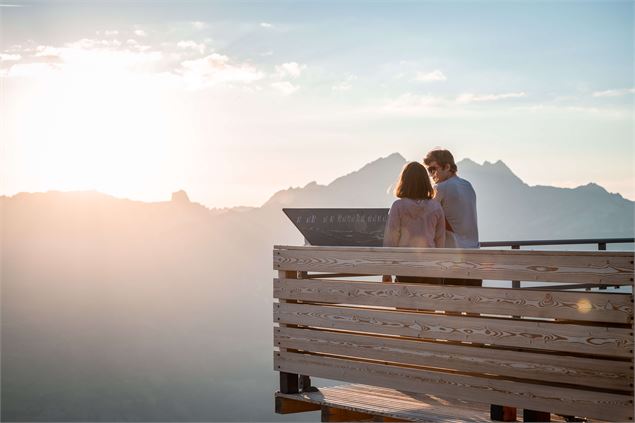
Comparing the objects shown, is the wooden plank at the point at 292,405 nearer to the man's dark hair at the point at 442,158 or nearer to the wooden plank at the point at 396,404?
the wooden plank at the point at 396,404

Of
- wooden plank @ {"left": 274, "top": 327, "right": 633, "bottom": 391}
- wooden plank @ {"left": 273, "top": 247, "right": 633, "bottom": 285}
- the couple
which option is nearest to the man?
the couple

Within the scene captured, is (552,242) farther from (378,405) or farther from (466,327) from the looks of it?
(466,327)

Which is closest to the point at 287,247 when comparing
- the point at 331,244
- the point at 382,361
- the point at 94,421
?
the point at 331,244

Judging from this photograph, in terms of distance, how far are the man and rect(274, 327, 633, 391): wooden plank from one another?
1.10 metres

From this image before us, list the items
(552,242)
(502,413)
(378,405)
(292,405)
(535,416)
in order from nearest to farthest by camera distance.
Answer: (535,416)
(502,413)
(378,405)
(292,405)
(552,242)

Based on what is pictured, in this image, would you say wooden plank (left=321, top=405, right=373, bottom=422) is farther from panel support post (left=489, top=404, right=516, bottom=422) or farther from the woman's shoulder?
the woman's shoulder

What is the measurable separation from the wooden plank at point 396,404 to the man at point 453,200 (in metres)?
1.39

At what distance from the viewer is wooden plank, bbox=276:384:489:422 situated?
314 inches

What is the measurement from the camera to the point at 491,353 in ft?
25.0

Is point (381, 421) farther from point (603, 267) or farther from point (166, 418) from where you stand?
point (166, 418)

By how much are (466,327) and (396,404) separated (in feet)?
3.69

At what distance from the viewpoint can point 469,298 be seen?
25.3 ft

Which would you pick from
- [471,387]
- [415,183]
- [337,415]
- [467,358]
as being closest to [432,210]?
[415,183]

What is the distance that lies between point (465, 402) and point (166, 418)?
180363mm
